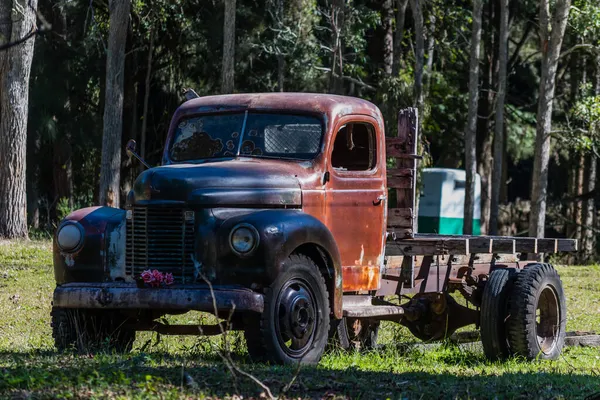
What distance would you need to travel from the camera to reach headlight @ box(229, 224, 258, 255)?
8.57 metres

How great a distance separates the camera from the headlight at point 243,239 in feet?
28.1

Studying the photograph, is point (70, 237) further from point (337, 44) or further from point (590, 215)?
point (590, 215)

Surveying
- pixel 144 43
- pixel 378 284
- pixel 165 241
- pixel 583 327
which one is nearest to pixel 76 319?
pixel 165 241

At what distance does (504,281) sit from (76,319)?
421cm

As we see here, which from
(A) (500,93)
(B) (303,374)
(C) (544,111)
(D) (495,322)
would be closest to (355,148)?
(D) (495,322)

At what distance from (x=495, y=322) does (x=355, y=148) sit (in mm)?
2181

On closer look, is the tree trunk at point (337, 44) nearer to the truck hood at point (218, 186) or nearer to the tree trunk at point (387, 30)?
the tree trunk at point (387, 30)

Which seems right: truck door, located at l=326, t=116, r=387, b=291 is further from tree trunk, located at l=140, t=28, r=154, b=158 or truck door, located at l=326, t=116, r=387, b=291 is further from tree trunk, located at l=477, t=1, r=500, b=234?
tree trunk, located at l=477, t=1, r=500, b=234

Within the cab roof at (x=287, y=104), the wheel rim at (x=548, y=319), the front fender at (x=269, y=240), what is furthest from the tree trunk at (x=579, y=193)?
the front fender at (x=269, y=240)

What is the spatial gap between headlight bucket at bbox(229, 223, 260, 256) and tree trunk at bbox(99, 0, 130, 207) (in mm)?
15706

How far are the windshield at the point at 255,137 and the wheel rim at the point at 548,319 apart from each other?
321cm

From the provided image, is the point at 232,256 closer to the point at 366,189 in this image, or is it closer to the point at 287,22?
the point at 366,189

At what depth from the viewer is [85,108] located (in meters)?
37.1

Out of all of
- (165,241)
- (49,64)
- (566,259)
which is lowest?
(566,259)
